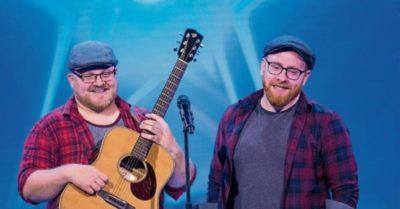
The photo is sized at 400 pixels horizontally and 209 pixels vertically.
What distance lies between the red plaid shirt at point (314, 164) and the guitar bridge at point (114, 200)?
1.46 ft

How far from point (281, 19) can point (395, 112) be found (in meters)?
1.01

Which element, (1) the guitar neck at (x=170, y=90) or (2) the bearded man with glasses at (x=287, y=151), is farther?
(1) the guitar neck at (x=170, y=90)

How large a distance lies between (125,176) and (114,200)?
0.46ft

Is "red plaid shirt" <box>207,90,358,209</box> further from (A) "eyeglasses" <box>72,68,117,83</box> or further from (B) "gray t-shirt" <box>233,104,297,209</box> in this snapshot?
(A) "eyeglasses" <box>72,68,117,83</box>

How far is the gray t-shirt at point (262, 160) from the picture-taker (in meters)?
3.12

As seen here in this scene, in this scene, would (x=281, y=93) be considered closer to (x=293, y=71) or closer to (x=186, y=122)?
(x=293, y=71)

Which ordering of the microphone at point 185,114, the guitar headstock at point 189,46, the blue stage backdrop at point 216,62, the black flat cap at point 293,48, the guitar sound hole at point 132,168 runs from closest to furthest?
the microphone at point 185,114
the black flat cap at point 293,48
the guitar sound hole at point 132,168
the guitar headstock at point 189,46
the blue stage backdrop at point 216,62

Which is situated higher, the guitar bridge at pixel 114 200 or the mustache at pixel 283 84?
the mustache at pixel 283 84

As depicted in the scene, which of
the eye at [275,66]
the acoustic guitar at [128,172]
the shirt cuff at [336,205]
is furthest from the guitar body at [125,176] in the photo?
the shirt cuff at [336,205]

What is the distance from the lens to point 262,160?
10.4 feet

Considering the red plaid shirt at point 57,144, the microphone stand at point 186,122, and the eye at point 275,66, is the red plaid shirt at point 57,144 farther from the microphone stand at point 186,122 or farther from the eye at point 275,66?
the eye at point 275,66

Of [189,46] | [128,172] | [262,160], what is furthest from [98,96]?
[262,160]

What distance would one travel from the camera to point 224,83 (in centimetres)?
427

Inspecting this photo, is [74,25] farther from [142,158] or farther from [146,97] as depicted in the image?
[142,158]
